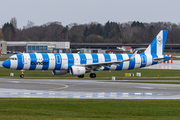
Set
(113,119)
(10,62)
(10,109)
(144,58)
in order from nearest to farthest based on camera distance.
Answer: (113,119) → (10,109) → (10,62) → (144,58)

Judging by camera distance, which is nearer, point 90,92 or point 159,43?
point 90,92

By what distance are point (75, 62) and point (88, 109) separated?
30.0 meters

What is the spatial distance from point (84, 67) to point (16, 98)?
24.5 meters

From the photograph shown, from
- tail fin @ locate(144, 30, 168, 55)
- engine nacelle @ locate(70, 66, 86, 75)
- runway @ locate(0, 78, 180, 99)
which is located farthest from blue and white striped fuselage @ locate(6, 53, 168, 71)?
runway @ locate(0, 78, 180, 99)

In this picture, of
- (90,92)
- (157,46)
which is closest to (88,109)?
(90,92)

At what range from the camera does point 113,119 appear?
18000 mm

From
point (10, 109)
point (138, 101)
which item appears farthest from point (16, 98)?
point (138, 101)

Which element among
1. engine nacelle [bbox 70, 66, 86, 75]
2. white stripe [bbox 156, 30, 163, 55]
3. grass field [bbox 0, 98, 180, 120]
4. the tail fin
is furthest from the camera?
white stripe [bbox 156, 30, 163, 55]

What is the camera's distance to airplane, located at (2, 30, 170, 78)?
48500 mm

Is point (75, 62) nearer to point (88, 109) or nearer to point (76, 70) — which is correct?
point (76, 70)

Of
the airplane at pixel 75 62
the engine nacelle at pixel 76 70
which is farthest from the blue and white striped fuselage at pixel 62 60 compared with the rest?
the engine nacelle at pixel 76 70

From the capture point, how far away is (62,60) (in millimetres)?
50344

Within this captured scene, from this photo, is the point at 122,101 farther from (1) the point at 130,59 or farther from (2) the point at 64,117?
(1) the point at 130,59

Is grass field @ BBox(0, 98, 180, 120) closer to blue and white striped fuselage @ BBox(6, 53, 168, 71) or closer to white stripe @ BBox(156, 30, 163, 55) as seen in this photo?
blue and white striped fuselage @ BBox(6, 53, 168, 71)
